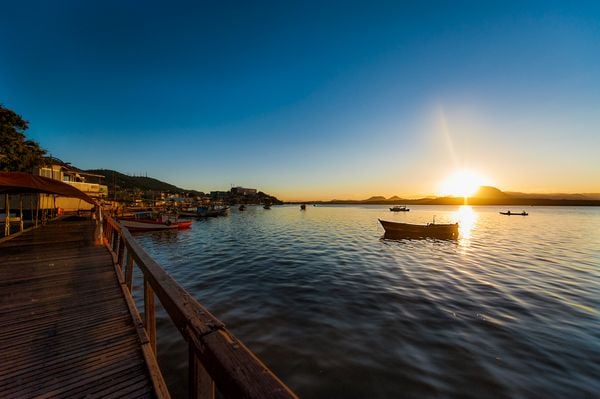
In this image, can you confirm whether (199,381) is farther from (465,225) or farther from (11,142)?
(465,225)

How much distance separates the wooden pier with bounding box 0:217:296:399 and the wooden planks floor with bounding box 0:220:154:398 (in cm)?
1

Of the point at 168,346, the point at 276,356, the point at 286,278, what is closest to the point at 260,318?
the point at 276,356

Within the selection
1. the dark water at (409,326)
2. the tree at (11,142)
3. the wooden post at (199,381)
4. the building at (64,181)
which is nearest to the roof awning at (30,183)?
the dark water at (409,326)

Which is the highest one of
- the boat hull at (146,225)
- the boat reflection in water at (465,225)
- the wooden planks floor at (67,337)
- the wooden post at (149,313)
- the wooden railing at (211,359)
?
the wooden railing at (211,359)

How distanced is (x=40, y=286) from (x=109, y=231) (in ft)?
26.2

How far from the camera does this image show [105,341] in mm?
3877

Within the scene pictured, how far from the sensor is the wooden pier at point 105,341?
1.46 m

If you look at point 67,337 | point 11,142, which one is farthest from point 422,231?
point 11,142

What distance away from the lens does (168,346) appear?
6.39 meters

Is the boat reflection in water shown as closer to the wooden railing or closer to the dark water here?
the dark water

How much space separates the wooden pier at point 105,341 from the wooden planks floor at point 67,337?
0.04 feet

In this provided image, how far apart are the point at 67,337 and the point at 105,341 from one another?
0.68 metres

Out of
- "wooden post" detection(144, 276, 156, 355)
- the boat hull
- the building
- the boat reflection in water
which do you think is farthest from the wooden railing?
the building

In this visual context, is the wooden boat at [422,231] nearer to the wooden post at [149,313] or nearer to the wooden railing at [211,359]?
the wooden post at [149,313]
